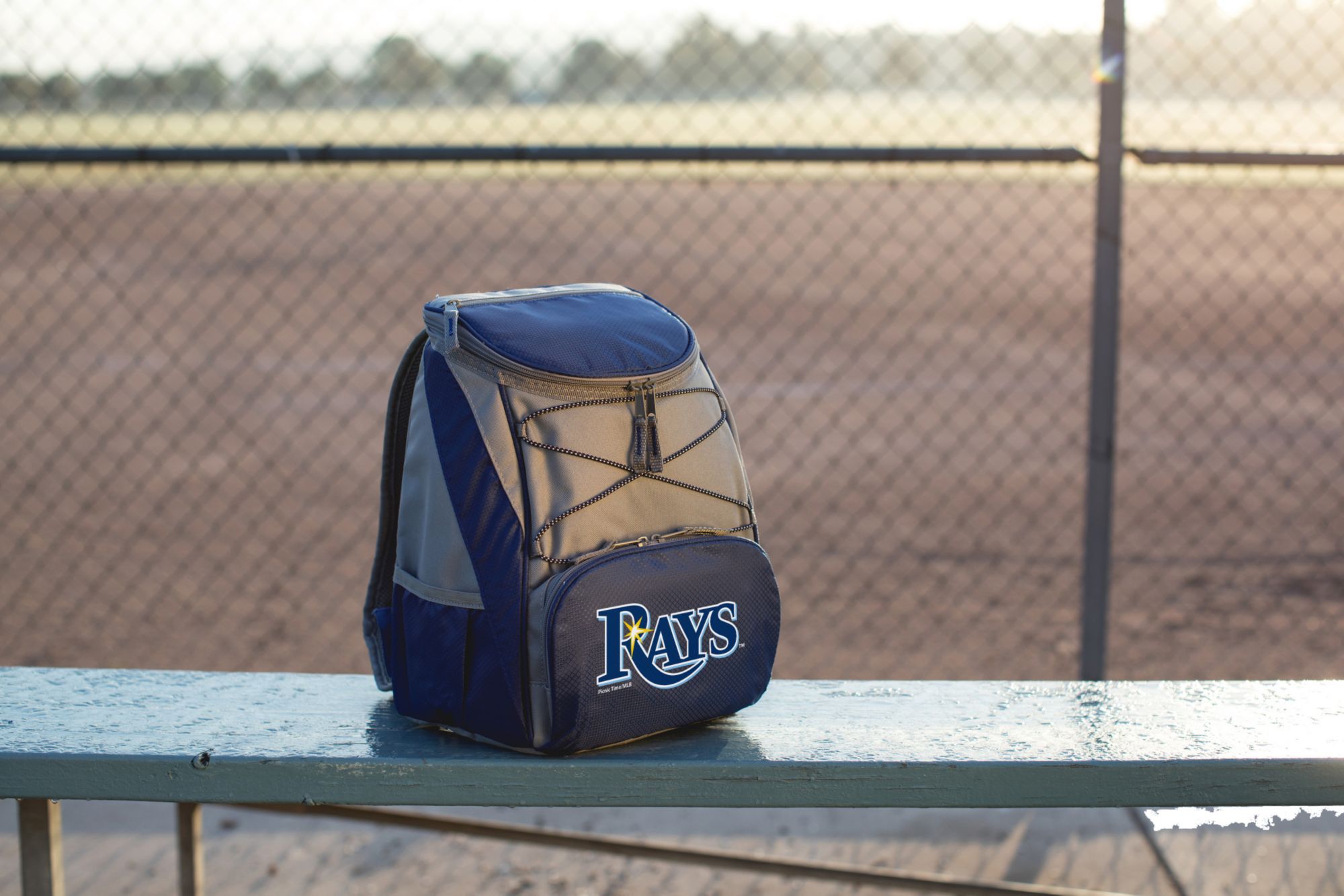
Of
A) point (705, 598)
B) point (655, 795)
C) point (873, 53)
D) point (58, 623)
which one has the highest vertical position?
point (873, 53)

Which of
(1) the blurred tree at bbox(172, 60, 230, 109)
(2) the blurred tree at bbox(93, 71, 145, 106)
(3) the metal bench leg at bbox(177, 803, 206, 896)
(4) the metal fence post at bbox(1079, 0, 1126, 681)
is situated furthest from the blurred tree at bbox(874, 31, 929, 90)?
(3) the metal bench leg at bbox(177, 803, 206, 896)

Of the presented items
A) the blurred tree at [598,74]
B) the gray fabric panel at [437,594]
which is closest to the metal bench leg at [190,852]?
the gray fabric panel at [437,594]

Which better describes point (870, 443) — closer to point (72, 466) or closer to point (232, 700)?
point (72, 466)

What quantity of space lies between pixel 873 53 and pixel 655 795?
298 cm

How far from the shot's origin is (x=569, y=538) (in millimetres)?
1383

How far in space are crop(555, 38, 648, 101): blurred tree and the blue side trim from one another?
2.85 meters

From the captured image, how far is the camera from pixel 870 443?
7.59 m

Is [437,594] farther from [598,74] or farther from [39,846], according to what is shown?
[598,74]

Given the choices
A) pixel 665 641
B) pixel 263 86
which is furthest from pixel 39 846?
pixel 263 86

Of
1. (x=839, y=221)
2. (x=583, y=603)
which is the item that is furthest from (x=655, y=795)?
(x=839, y=221)

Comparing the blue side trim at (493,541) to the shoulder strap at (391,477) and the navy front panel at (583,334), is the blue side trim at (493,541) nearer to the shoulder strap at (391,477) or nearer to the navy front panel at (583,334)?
the navy front panel at (583,334)

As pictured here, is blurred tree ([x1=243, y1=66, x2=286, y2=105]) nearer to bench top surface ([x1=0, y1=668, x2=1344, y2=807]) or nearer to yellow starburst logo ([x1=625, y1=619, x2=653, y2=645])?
bench top surface ([x1=0, y1=668, x2=1344, y2=807])

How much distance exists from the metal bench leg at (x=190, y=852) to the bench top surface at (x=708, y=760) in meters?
0.38

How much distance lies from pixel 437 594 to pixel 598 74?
4.05m
